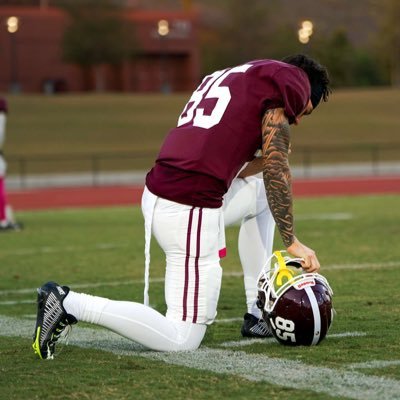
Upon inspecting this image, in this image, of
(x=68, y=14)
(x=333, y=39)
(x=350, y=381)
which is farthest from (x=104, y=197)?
(x=333, y=39)

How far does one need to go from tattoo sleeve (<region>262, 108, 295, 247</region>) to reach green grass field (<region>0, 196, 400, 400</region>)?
65 cm

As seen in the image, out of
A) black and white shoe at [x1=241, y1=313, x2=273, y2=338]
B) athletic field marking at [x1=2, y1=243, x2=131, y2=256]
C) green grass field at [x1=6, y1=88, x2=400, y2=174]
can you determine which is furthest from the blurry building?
black and white shoe at [x1=241, y1=313, x2=273, y2=338]

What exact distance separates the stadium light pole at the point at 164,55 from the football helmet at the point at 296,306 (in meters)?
66.6

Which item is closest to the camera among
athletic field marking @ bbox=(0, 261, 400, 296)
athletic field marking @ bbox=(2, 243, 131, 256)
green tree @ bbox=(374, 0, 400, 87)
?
athletic field marking @ bbox=(0, 261, 400, 296)

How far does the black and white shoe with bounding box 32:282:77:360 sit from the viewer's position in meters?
5.51

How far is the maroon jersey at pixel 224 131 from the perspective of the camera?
5.51 metres

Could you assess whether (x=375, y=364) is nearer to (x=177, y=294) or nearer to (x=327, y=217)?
(x=177, y=294)

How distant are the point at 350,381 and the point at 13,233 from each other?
969cm

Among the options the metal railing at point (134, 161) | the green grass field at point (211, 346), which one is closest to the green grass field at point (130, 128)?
the metal railing at point (134, 161)

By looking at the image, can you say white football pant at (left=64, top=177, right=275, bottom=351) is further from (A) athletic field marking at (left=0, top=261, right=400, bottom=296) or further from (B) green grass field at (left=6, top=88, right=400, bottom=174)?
(B) green grass field at (left=6, top=88, right=400, bottom=174)

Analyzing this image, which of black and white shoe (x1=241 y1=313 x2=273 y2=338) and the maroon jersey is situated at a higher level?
the maroon jersey

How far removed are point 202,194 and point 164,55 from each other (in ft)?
247

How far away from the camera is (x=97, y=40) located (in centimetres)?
7481

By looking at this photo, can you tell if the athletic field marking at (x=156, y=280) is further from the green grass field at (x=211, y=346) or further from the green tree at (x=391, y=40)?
the green tree at (x=391, y=40)
